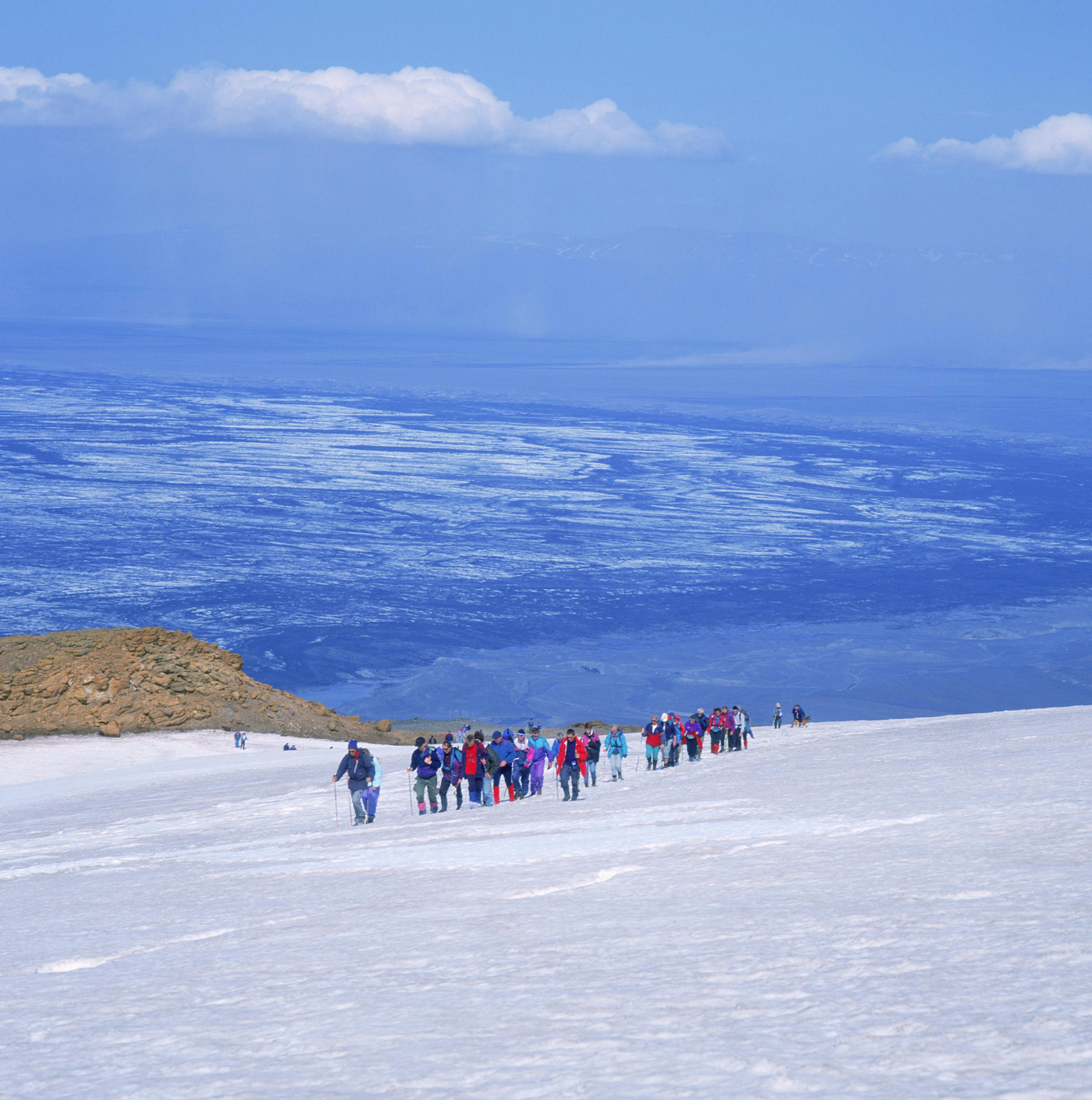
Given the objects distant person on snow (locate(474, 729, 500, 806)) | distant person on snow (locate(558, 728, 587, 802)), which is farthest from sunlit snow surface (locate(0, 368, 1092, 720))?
distant person on snow (locate(558, 728, 587, 802))

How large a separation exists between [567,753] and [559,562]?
164ft

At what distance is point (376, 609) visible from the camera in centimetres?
5669

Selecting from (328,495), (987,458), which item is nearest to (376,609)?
(328,495)

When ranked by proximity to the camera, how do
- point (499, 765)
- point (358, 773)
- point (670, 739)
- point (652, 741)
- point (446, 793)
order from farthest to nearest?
point (670, 739) → point (652, 741) → point (499, 765) → point (446, 793) → point (358, 773)

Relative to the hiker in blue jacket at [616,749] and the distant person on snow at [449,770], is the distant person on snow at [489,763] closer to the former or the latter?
the distant person on snow at [449,770]

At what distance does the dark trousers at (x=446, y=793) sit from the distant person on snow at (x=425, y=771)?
0.10m

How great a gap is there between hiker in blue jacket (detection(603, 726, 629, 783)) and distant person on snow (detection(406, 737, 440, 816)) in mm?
3725

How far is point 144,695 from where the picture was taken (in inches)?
1389

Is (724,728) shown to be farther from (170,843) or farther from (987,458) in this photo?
(987,458)

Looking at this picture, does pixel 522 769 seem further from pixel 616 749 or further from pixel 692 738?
pixel 692 738

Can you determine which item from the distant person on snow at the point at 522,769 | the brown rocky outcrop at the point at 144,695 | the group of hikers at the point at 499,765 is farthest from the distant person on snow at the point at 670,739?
the brown rocky outcrop at the point at 144,695

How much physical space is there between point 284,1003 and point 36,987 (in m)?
2.13

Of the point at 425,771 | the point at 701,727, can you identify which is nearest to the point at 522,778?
the point at 425,771

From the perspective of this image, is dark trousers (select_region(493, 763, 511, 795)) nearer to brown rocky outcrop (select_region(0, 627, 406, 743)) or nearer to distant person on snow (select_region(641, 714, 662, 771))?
distant person on snow (select_region(641, 714, 662, 771))
